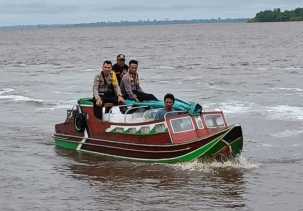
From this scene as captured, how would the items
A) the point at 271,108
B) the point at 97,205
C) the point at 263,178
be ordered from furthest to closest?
the point at 271,108 < the point at 263,178 < the point at 97,205

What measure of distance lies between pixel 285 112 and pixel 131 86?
29.2ft

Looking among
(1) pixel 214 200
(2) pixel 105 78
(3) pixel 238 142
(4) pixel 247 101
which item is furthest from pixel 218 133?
(4) pixel 247 101

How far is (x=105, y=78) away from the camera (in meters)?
17.9

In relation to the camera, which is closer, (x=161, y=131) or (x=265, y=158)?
(x=161, y=131)

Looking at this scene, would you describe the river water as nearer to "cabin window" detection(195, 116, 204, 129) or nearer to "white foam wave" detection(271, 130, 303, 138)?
"white foam wave" detection(271, 130, 303, 138)

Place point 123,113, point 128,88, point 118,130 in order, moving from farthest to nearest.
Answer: point 128,88, point 123,113, point 118,130

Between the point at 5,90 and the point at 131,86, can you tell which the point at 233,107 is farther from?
the point at 5,90

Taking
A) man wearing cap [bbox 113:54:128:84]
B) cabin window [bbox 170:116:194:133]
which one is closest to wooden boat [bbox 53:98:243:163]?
cabin window [bbox 170:116:194:133]

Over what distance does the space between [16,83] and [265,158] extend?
25.4m

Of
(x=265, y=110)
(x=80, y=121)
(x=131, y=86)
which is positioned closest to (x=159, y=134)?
(x=131, y=86)

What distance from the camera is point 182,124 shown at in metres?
16.5

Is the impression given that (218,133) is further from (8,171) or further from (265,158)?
(8,171)

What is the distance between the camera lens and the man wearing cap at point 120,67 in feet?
61.9

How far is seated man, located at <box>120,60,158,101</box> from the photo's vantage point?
59.4 feet
